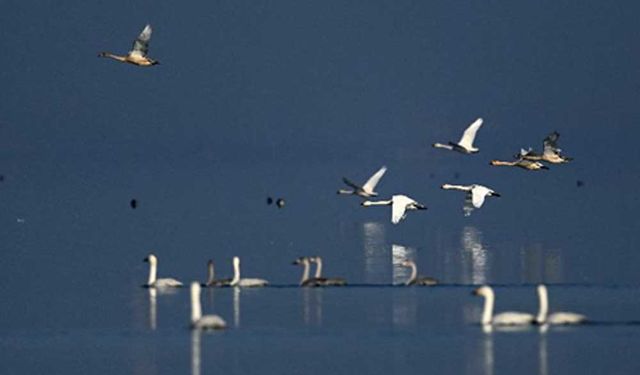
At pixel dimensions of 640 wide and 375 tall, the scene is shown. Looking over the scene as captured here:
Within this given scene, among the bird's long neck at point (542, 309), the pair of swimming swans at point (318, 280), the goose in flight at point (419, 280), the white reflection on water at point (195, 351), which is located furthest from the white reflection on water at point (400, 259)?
the white reflection on water at point (195, 351)

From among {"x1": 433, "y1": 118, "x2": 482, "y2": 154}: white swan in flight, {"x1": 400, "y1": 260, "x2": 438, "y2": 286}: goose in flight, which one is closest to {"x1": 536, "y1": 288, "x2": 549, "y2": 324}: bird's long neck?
{"x1": 400, "y1": 260, "x2": 438, "y2": 286}: goose in flight

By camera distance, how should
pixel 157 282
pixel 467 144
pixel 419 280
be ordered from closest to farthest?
1. pixel 419 280
2. pixel 157 282
3. pixel 467 144

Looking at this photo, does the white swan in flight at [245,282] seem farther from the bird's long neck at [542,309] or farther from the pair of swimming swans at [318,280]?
the bird's long neck at [542,309]

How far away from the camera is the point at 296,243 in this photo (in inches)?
2013

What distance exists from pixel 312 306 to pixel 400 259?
914 cm

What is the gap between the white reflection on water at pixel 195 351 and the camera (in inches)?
1179

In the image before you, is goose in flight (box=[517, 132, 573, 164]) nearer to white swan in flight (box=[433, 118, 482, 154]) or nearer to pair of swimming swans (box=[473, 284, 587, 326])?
white swan in flight (box=[433, 118, 482, 154])

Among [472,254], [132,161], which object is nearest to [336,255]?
[472,254]

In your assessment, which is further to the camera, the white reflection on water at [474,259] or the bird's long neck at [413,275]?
the white reflection on water at [474,259]

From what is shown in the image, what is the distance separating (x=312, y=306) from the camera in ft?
119

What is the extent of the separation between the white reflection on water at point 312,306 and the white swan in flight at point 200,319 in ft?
4.09

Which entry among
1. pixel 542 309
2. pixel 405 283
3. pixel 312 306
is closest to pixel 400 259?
pixel 405 283

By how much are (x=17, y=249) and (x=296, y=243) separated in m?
5.56

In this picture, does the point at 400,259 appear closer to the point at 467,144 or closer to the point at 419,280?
the point at 467,144
